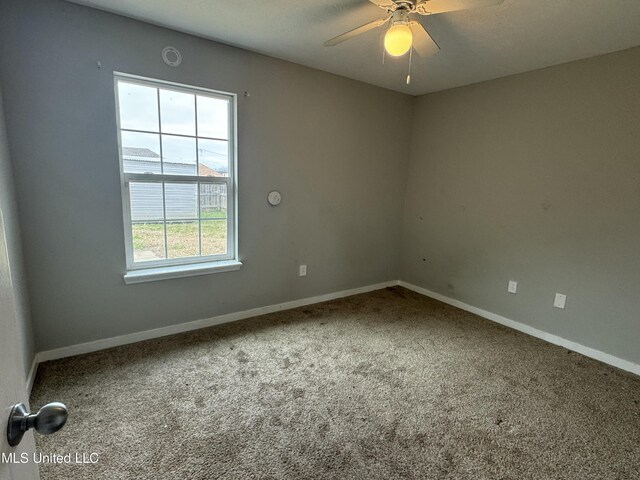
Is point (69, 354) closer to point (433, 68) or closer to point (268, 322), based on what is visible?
point (268, 322)

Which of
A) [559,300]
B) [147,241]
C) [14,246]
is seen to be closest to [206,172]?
[147,241]

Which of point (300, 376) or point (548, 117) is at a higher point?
point (548, 117)

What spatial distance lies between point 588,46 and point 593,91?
14.0 inches

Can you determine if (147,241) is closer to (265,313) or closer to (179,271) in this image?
(179,271)

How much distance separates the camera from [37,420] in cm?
57

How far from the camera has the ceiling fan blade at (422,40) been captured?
174cm

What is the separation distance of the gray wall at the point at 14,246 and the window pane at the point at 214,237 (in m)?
1.17

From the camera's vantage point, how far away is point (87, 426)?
1.66 m

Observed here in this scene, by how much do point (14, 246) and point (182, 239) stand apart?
3.38 ft

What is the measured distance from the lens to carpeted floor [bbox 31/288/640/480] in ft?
4.92

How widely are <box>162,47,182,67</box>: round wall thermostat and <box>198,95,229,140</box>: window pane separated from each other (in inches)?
11.0

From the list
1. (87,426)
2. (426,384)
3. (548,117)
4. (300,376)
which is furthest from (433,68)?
(87,426)

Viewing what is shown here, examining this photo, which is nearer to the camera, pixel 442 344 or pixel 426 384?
pixel 426 384

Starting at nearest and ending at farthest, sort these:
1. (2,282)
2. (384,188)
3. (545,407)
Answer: (2,282) < (545,407) < (384,188)
